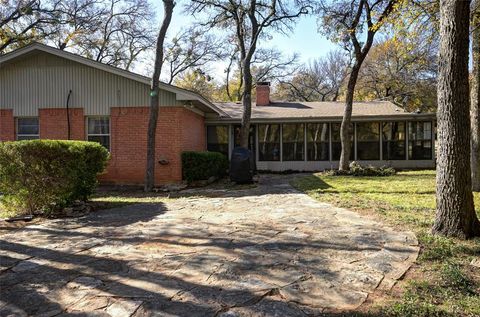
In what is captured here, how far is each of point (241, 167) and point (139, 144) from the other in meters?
3.32

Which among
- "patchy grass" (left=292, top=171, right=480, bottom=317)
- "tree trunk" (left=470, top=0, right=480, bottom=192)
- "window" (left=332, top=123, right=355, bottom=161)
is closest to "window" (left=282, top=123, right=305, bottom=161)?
"window" (left=332, top=123, right=355, bottom=161)

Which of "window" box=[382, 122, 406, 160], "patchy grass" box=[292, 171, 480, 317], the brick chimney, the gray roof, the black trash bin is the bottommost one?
"patchy grass" box=[292, 171, 480, 317]

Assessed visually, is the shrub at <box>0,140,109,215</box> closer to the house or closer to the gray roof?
the house

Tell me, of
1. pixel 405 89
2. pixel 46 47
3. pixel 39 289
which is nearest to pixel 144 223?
pixel 39 289

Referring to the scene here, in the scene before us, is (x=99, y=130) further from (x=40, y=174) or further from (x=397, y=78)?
(x=397, y=78)

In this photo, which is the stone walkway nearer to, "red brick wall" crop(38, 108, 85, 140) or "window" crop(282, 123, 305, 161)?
"red brick wall" crop(38, 108, 85, 140)

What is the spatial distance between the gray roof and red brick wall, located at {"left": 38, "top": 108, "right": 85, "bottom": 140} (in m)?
6.63

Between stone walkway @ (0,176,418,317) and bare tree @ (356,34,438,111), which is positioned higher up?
bare tree @ (356,34,438,111)

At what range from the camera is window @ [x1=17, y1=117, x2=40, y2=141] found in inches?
534

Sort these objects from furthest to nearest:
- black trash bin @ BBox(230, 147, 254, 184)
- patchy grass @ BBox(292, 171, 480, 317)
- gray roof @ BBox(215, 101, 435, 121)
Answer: gray roof @ BBox(215, 101, 435, 121) → black trash bin @ BBox(230, 147, 254, 184) → patchy grass @ BBox(292, 171, 480, 317)

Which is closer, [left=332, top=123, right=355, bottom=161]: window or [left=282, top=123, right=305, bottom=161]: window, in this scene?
[left=332, top=123, right=355, bottom=161]: window

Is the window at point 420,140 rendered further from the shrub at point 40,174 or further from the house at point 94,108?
the shrub at point 40,174

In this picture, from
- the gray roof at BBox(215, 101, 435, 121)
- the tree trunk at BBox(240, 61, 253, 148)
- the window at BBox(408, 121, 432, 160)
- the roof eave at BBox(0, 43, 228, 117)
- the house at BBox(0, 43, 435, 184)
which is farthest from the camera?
the window at BBox(408, 121, 432, 160)

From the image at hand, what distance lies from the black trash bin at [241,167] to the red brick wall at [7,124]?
730 cm
